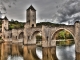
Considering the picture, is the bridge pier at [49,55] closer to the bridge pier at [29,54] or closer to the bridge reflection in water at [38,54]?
the bridge reflection in water at [38,54]

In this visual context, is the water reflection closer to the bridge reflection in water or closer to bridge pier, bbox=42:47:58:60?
the bridge reflection in water

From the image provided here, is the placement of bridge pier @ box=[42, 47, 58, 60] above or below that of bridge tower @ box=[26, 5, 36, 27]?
below

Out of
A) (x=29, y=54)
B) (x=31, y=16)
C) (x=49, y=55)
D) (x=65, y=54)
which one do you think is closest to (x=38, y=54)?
(x=29, y=54)

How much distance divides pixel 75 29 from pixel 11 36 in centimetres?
2898

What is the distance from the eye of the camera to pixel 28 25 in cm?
4016

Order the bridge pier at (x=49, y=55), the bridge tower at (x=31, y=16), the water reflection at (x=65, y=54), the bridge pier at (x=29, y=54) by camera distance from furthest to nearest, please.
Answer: the bridge tower at (x=31, y=16), the bridge pier at (x=29, y=54), the water reflection at (x=65, y=54), the bridge pier at (x=49, y=55)

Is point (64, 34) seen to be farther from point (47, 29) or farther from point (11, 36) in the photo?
point (47, 29)

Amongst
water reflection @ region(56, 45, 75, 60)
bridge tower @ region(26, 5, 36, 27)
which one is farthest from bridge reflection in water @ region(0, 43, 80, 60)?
bridge tower @ region(26, 5, 36, 27)

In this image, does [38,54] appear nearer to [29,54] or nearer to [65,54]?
[29,54]

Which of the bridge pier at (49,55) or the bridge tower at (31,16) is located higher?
the bridge tower at (31,16)

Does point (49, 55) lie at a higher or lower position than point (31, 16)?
lower

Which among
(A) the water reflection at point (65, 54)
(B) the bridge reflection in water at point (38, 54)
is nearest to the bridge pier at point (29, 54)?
(B) the bridge reflection in water at point (38, 54)

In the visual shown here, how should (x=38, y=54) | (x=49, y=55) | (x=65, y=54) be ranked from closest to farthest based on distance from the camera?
1. (x=49, y=55)
2. (x=65, y=54)
3. (x=38, y=54)

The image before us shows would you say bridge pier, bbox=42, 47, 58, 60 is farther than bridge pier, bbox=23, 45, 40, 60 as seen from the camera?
No
